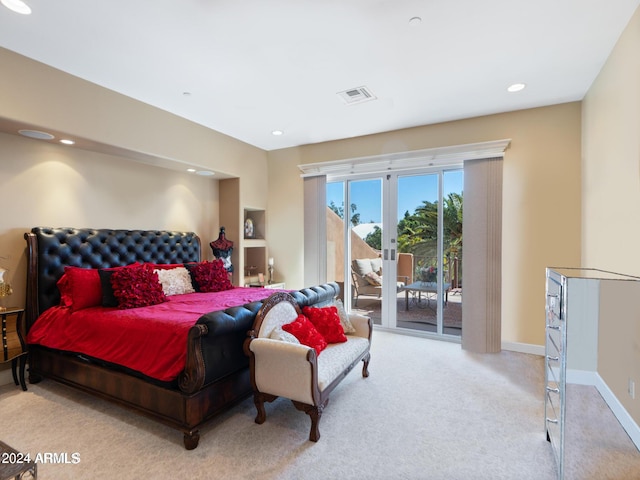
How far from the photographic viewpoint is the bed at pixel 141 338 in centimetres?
200

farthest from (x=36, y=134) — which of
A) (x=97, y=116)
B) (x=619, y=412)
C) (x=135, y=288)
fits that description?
(x=619, y=412)

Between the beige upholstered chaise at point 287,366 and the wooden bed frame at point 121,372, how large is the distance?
30 centimetres

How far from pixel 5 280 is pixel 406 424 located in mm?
3643

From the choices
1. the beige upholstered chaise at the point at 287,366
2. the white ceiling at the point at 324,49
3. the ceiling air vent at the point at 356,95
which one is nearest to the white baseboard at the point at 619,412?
the beige upholstered chaise at the point at 287,366

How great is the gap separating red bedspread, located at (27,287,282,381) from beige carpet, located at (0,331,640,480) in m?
0.44

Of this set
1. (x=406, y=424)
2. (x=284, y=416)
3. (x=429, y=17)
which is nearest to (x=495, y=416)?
(x=406, y=424)

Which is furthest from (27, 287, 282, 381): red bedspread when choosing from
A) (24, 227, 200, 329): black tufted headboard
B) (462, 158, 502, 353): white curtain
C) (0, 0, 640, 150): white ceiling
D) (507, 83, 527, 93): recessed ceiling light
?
(507, 83, 527, 93): recessed ceiling light

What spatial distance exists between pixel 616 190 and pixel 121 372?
13.5 ft

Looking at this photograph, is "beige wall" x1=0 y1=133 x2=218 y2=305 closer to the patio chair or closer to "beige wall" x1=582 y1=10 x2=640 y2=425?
the patio chair

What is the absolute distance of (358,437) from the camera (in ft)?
6.77

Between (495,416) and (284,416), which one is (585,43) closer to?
(495,416)

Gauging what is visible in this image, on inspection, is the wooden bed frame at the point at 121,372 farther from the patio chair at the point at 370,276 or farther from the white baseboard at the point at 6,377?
the patio chair at the point at 370,276

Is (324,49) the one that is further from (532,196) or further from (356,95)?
(532,196)

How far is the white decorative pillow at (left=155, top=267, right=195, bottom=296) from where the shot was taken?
11.1 ft
